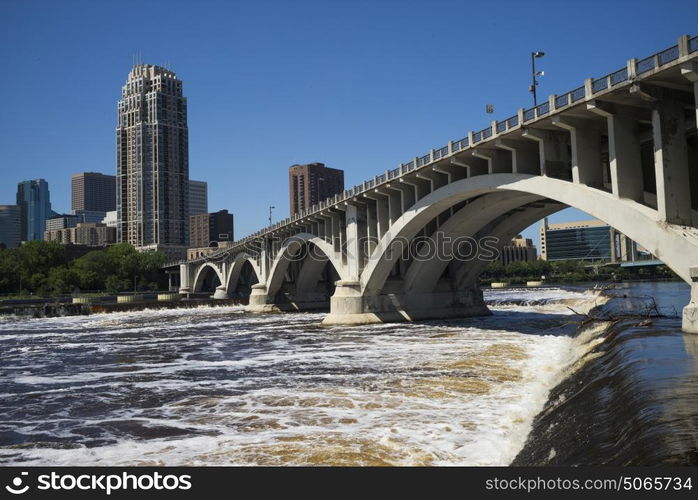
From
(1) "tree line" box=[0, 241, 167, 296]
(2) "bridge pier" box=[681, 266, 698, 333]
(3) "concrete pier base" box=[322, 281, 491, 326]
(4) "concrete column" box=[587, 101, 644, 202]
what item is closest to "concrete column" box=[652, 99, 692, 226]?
(4) "concrete column" box=[587, 101, 644, 202]

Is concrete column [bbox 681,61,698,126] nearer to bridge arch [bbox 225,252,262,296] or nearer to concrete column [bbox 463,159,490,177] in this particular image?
concrete column [bbox 463,159,490,177]

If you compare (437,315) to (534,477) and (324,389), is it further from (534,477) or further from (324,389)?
(534,477)

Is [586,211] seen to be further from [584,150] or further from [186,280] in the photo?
[186,280]

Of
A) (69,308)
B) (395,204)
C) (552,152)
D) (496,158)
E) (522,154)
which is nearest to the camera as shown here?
(552,152)

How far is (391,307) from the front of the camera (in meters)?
51.3

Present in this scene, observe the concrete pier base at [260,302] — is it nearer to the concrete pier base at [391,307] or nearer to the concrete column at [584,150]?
the concrete pier base at [391,307]

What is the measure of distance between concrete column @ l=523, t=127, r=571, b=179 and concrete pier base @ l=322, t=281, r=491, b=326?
918 inches

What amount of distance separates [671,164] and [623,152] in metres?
2.87

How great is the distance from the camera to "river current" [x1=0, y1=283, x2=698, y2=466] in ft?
40.6

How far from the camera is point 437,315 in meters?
52.1

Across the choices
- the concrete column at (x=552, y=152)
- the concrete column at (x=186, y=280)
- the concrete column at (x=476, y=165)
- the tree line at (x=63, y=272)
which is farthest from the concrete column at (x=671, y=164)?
the concrete column at (x=186, y=280)

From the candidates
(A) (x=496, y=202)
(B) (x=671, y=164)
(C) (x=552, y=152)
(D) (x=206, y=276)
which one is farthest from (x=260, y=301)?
(D) (x=206, y=276)

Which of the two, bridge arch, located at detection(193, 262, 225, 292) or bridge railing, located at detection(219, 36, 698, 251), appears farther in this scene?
bridge arch, located at detection(193, 262, 225, 292)

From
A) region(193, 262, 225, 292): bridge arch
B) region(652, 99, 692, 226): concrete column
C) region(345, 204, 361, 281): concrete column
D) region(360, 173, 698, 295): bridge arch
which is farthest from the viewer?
region(193, 262, 225, 292): bridge arch
